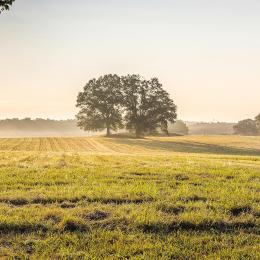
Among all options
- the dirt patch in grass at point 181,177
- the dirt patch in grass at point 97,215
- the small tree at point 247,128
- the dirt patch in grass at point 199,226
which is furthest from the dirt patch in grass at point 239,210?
the small tree at point 247,128

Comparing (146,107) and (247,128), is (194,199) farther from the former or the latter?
(247,128)

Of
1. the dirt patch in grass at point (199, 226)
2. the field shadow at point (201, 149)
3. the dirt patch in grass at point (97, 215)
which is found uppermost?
the dirt patch in grass at point (97, 215)

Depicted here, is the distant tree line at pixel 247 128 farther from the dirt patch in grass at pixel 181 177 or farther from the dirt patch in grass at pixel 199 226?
the dirt patch in grass at pixel 199 226

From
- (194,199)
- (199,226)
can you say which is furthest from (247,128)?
(199,226)

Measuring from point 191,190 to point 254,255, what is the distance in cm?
547

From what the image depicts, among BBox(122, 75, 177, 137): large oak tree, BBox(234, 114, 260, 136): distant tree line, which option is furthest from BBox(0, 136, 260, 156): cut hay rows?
BBox(234, 114, 260, 136): distant tree line

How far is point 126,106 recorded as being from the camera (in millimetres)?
106562

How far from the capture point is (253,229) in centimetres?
876

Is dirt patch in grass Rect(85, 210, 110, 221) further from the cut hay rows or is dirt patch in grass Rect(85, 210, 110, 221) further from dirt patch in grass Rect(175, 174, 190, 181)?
the cut hay rows

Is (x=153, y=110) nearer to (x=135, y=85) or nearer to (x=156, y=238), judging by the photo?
(x=135, y=85)

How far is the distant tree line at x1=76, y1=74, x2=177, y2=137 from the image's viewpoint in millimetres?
103562

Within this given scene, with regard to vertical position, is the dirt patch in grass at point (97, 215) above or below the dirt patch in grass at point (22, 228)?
above

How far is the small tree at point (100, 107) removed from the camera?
10638cm

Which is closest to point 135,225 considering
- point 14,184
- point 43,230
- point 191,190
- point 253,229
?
point 43,230
